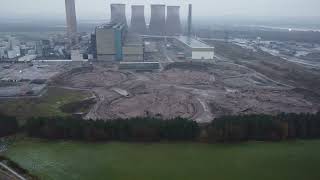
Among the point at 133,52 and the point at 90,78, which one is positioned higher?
the point at 133,52

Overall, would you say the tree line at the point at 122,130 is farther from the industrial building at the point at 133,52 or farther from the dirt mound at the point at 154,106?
the industrial building at the point at 133,52

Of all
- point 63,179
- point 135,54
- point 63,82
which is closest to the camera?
point 63,179

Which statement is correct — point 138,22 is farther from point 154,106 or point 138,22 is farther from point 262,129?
point 262,129

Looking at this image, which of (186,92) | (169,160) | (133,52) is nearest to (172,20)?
(133,52)

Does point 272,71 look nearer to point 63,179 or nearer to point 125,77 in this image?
point 125,77

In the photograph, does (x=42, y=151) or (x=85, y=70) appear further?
(x=85, y=70)

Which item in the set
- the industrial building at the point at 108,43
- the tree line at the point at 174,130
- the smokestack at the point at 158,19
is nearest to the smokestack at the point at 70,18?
the industrial building at the point at 108,43

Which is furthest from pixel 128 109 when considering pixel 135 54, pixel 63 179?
pixel 135 54
